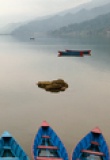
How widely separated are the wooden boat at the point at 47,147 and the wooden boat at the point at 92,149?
1008 millimetres

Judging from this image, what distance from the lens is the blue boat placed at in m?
17.0

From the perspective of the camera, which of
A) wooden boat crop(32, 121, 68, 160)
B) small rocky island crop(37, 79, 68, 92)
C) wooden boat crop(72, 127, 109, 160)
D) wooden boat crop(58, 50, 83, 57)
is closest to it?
wooden boat crop(32, 121, 68, 160)

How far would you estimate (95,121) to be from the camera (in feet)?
84.4

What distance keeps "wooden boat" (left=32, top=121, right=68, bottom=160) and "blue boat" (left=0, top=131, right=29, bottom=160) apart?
3.08ft

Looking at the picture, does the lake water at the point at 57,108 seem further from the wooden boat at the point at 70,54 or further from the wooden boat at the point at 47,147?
the wooden boat at the point at 70,54

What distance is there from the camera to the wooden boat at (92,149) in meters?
17.3

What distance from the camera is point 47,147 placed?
18.2m

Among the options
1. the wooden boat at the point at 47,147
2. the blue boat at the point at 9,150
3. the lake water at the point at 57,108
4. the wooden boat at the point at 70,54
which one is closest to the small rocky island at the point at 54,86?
the lake water at the point at 57,108

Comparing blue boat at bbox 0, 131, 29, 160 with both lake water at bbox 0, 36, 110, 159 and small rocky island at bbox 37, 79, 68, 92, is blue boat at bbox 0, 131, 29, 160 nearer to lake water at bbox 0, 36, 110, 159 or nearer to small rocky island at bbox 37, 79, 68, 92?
lake water at bbox 0, 36, 110, 159

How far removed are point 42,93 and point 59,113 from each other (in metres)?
8.93

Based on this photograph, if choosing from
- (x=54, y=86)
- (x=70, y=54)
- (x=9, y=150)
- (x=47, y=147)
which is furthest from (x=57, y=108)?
(x=70, y=54)

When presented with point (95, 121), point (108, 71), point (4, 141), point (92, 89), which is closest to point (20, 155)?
point (4, 141)

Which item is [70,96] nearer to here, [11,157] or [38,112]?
[38,112]

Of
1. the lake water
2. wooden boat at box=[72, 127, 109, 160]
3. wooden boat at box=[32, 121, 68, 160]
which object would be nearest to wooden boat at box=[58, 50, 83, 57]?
the lake water
